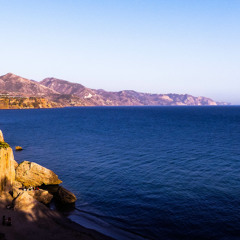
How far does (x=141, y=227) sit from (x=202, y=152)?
3992cm

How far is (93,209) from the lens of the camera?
32062mm

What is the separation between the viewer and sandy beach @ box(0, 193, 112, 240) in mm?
23766

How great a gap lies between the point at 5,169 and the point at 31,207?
8162 millimetres

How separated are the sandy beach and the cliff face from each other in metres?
3.45

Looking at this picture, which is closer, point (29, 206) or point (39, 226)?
point (39, 226)

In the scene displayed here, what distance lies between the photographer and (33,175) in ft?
130

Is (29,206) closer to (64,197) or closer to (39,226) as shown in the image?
(39,226)

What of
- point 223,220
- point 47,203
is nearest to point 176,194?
point 223,220

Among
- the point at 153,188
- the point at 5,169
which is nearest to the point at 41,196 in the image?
the point at 5,169

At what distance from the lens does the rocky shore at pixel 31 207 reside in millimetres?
24281

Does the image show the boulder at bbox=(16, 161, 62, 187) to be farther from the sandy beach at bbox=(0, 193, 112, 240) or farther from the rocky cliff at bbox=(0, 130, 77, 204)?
the sandy beach at bbox=(0, 193, 112, 240)

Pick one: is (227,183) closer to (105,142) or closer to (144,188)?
(144,188)

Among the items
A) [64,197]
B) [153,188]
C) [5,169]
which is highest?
[5,169]

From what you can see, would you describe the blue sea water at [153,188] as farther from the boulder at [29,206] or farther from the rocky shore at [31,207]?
the boulder at [29,206]
